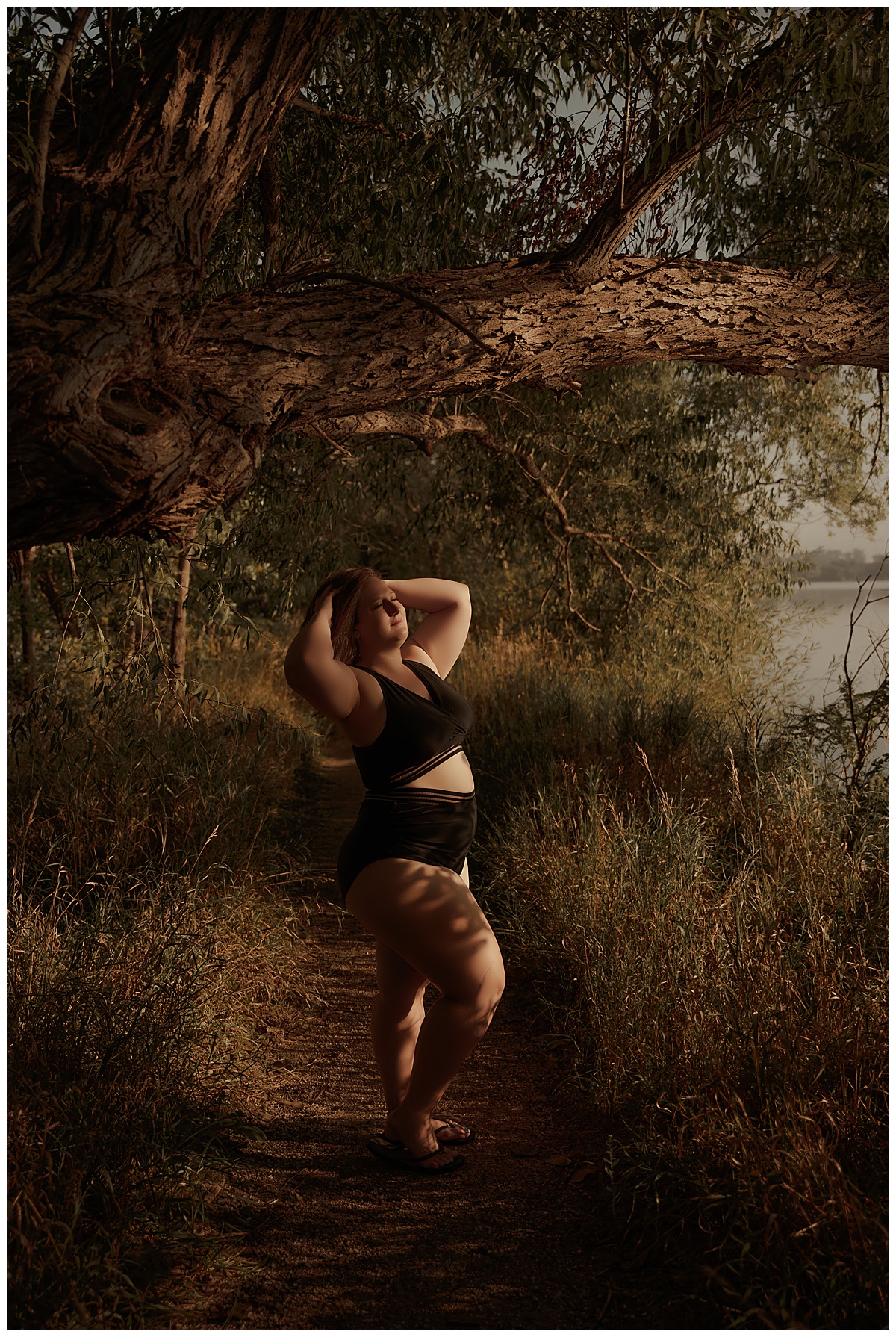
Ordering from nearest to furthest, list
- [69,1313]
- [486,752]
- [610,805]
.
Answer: [69,1313] < [610,805] < [486,752]

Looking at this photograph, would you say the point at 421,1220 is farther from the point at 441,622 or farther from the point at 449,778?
the point at 441,622

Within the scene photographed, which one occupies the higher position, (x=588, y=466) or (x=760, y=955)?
(x=588, y=466)

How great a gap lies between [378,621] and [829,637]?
26.7ft

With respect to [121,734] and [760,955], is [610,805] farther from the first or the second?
[121,734]

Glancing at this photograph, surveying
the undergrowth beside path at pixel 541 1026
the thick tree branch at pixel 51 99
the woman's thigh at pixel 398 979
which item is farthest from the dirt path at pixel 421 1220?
the thick tree branch at pixel 51 99

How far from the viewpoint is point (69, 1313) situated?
2.44 meters

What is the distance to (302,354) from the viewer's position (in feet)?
11.1

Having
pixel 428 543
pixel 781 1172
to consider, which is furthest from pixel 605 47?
pixel 428 543

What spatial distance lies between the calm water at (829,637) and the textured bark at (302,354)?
1.54 metres

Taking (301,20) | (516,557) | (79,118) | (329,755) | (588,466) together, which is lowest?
(329,755)

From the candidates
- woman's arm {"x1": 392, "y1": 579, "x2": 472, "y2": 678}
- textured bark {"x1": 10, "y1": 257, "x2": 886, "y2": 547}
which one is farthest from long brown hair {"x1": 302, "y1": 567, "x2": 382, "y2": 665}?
textured bark {"x1": 10, "y1": 257, "x2": 886, "y2": 547}

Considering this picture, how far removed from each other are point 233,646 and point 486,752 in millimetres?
5758

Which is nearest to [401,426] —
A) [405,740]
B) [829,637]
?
[405,740]

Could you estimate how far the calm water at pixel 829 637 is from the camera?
5.74 metres
